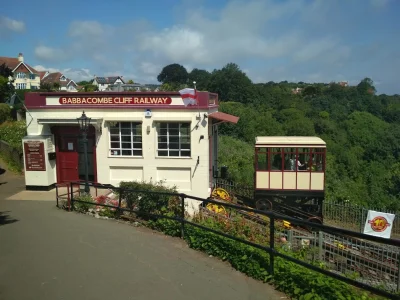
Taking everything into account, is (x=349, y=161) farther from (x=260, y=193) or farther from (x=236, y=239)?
(x=236, y=239)

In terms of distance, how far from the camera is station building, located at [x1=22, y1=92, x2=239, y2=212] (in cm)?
1332

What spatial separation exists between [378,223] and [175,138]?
7.80 metres

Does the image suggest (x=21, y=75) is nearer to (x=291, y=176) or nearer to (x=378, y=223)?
(x=291, y=176)

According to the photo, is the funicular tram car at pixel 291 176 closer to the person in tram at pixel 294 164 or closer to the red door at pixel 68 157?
the person in tram at pixel 294 164

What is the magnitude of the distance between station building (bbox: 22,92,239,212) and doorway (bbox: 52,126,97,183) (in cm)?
4

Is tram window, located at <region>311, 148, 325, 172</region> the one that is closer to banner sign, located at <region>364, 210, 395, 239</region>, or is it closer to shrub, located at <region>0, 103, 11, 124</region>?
banner sign, located at <region>364, 210, 395, 239</region>

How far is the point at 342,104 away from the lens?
273 feet

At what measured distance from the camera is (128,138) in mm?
13828

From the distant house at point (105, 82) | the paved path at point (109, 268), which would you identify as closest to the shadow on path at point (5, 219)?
the paved path at point (109, 268)

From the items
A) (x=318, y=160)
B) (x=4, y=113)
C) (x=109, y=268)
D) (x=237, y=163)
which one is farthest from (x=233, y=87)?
(x=109, y=268)

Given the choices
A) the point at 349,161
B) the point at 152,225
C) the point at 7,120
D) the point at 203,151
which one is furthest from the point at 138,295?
the point at 349,161

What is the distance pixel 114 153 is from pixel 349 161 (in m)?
38.1

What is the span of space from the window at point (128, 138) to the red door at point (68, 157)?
155 centimetres

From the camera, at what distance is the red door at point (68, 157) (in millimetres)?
14234
